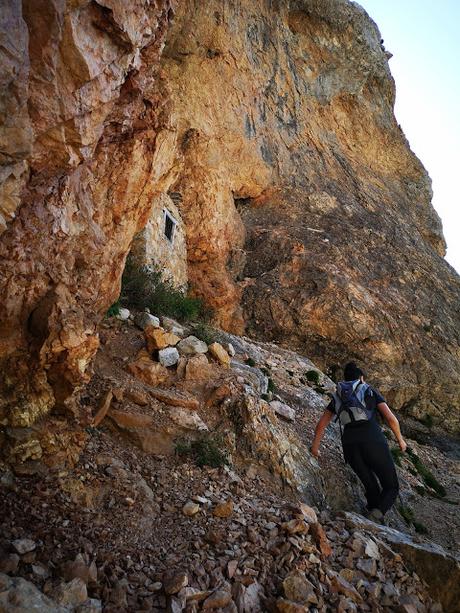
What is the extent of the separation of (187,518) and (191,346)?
9.47ft

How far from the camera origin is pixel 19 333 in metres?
3.62

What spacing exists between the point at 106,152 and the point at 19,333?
2590mm

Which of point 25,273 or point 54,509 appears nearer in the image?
point 54,509

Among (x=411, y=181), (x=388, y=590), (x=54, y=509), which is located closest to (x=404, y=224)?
(x=411, y=181)

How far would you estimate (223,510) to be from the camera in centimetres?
378

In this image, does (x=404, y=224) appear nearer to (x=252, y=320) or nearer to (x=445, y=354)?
(x=445, y=354)

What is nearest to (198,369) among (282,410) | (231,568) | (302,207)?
(282,410)

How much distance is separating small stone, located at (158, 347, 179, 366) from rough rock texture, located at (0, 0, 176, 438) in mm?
1431

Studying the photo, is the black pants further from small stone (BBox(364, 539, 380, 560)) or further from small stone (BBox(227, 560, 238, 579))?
small stone (BBox(227, 560, 238, 579))

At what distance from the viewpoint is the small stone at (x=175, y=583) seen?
9.25 ft

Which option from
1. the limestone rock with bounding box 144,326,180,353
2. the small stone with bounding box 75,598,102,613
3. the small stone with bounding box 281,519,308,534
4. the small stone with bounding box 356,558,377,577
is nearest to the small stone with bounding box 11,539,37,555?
the small stone with bounding box 75,598,102,613

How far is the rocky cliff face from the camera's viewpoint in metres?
3.38

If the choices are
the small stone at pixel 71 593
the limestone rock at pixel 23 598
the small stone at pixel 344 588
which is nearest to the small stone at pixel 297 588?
the small stone at pixel 344 588

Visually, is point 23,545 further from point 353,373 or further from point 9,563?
point 353,373
